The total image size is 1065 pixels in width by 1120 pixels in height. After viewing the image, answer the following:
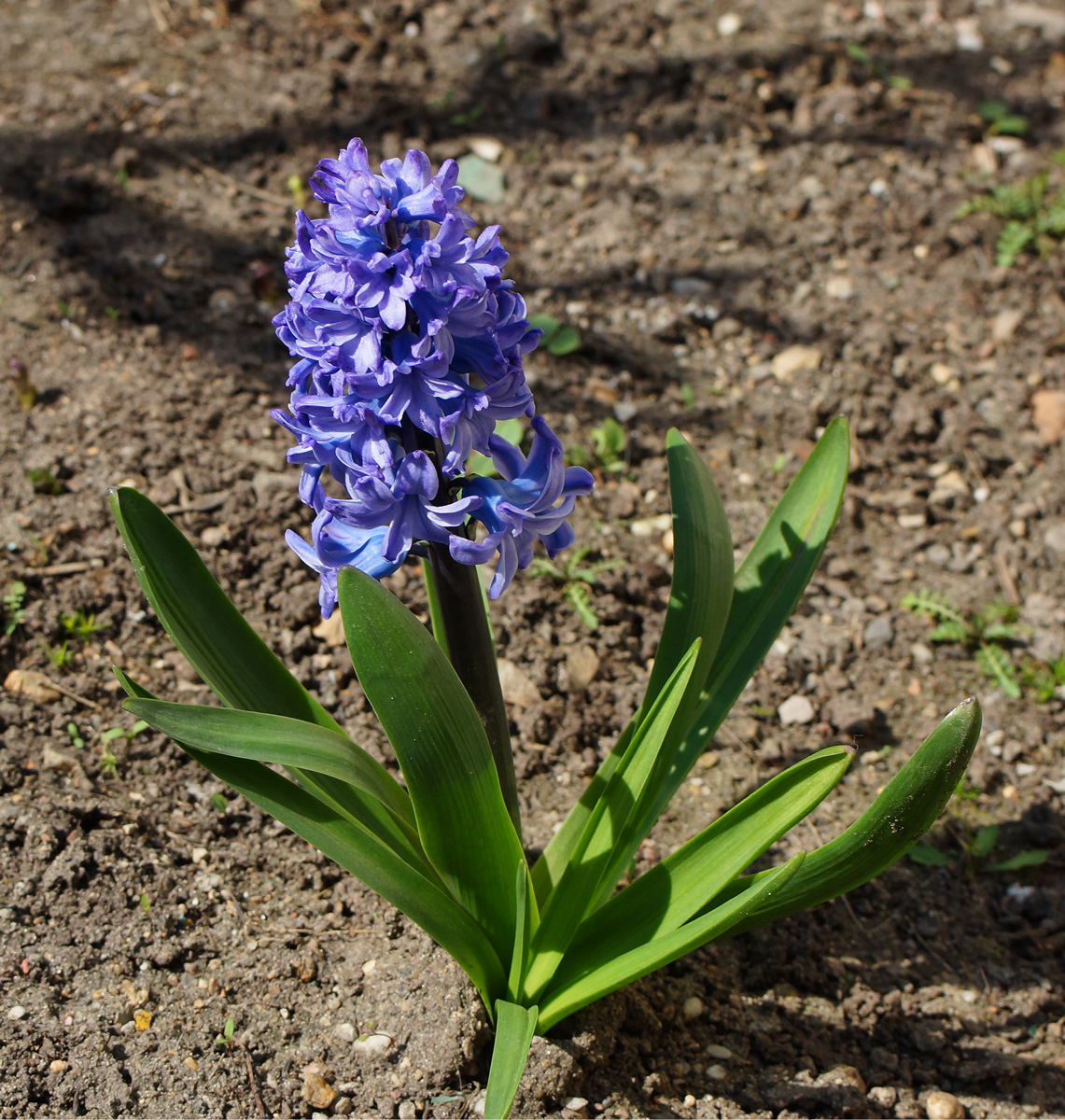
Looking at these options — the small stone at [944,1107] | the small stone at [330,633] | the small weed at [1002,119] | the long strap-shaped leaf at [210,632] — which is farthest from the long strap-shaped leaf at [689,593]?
the small weed at [1002,119]

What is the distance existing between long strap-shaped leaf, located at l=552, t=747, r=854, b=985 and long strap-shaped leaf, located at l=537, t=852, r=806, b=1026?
4 centimetres

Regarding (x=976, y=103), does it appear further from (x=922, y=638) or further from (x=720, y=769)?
(x=720, y=769)

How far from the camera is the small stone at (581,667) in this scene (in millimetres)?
2912

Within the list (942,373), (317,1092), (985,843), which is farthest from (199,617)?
(942,373)

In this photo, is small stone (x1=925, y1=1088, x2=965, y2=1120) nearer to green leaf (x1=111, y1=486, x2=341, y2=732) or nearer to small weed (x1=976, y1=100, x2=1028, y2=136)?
green leaf (x1=111, y1=486, x2=341, y2=732)

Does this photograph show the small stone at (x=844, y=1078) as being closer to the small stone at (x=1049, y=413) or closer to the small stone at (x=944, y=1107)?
the small stone at (x=944, y=1107)

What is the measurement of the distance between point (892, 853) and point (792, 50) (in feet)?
13.7

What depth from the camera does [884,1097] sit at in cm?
219

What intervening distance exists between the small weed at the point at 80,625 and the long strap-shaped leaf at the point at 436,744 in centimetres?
137

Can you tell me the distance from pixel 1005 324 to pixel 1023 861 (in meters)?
2.16

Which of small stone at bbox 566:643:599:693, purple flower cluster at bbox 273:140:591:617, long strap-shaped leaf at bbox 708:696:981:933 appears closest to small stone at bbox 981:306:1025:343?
small stone at bbox 566:643:599:693

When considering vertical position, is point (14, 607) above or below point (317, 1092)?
above

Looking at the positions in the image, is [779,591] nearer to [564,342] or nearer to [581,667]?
[581,667]

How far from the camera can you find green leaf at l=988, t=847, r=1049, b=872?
2.62m
